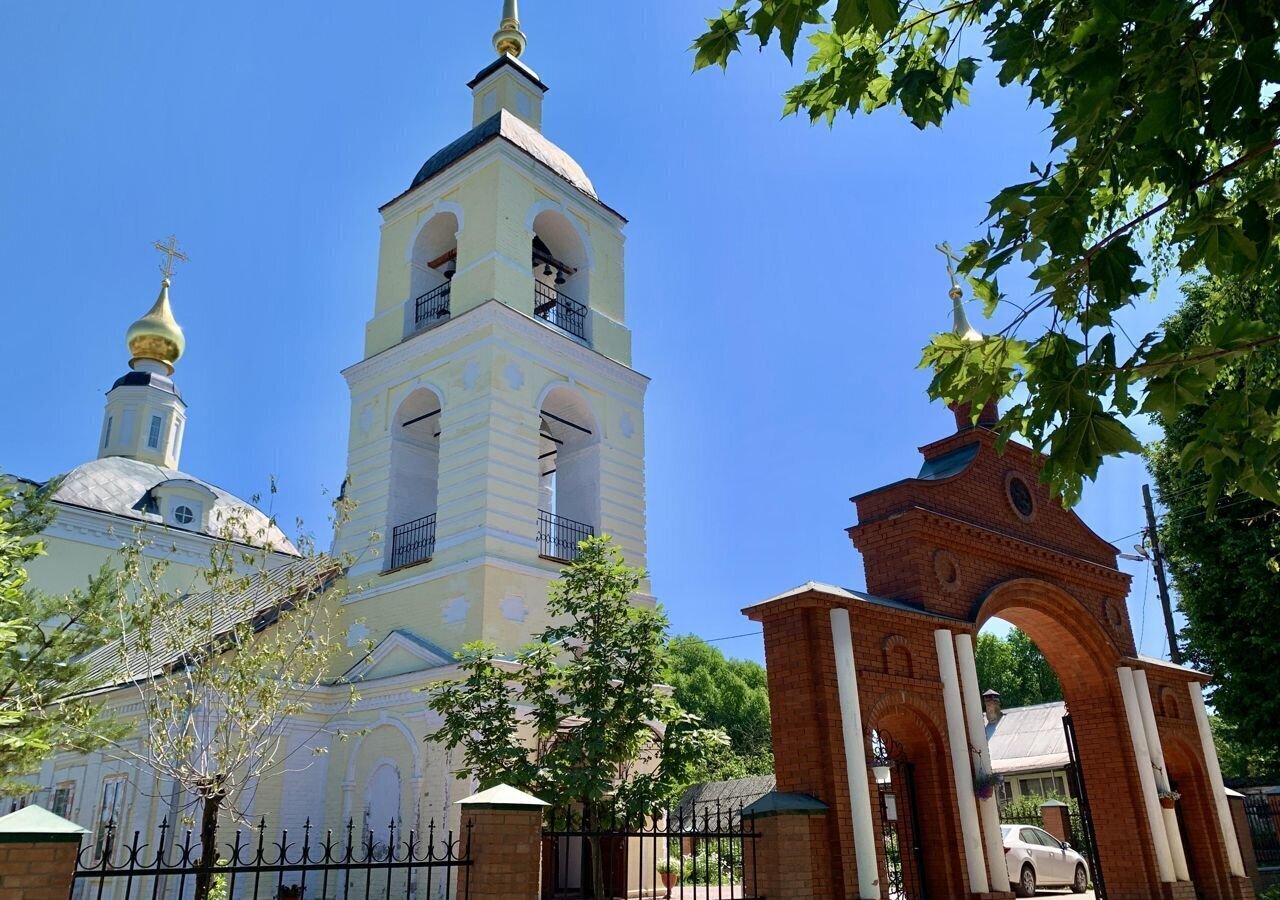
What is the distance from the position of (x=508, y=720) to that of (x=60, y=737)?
6.95m

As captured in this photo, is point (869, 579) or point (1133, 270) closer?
point (1133, 270)

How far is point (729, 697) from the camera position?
57.8 meters

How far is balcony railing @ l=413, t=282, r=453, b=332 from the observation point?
2022 cm

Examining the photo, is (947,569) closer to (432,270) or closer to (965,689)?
(965,689)

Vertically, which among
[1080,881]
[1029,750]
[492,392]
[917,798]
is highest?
[492,392]

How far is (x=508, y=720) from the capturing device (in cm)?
1130

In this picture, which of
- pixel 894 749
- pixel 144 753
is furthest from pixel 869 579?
pixel 144 753

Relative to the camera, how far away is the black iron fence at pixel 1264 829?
17.7 meters

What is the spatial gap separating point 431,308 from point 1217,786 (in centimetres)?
1627

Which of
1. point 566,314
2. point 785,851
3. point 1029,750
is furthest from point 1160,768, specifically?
point 1029,750

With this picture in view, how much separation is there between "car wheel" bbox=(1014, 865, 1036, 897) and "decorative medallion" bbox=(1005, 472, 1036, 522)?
668cm

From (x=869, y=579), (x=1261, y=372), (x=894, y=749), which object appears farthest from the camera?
(x=869, y=579)

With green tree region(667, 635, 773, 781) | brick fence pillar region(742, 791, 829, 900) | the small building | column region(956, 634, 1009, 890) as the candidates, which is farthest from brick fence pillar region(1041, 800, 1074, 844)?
green tree region(667, 635, 773, 781)

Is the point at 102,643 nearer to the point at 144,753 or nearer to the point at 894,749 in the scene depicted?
the point at 144,753
